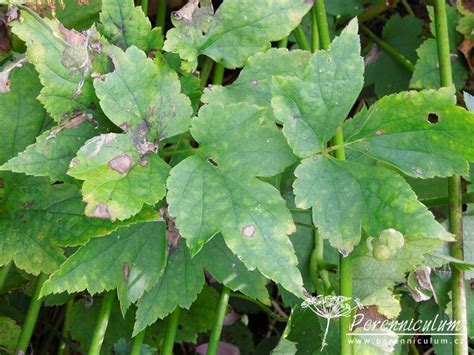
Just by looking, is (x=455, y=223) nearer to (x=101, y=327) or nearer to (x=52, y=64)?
(x=101, y=327)

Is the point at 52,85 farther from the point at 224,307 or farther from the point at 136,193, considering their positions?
the point at 224,307

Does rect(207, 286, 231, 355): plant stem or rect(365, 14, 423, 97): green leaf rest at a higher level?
rect(365, 14, 423, 97): green leaf

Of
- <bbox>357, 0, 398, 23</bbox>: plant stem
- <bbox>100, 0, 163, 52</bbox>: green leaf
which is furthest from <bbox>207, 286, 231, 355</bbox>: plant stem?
<bbox>357, 0, 398, 23</bbox>: plant stem

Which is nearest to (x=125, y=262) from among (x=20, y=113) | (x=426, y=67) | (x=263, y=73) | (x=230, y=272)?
(x=230, y=272)

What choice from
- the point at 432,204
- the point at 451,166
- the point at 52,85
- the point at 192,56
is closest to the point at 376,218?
the point at 451,166

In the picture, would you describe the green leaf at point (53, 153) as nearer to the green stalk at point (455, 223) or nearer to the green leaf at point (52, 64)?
the green leaf at point (52, 64)

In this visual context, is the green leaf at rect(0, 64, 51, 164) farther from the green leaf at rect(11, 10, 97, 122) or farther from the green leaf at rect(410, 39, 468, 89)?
the green leaf at rect(410, 39, 468, 89)
